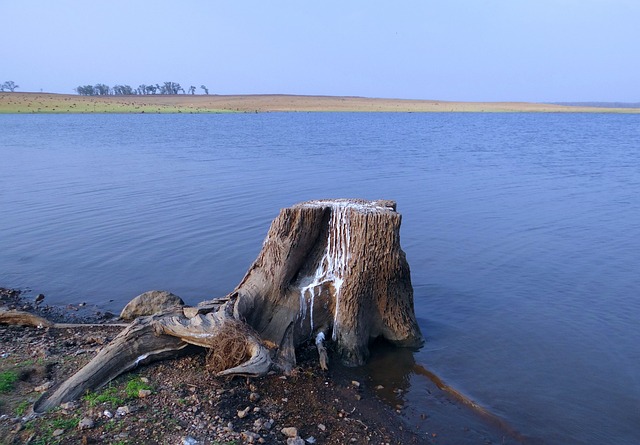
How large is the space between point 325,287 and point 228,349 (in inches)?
82.6

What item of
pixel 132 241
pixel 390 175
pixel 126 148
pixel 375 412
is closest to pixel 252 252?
pixel 132 241

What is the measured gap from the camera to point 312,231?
9.06 metres

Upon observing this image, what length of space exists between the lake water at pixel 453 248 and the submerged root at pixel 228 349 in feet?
8.08

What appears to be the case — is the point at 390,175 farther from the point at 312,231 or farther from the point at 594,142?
the point at 594,142

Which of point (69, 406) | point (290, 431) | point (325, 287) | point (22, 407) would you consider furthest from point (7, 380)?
point (325, 287)

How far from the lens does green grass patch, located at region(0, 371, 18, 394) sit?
6976mm

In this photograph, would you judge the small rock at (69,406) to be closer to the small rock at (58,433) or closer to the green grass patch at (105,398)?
the green grass patch at (105,398)

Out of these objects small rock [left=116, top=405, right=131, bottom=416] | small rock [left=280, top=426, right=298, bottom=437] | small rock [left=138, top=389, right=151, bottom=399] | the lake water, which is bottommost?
the lake water

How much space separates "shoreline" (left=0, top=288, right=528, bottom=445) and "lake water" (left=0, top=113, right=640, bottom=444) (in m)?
0.61

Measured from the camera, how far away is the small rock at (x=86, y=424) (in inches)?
241

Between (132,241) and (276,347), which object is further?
(132,241)

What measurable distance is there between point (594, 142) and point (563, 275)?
128 feet

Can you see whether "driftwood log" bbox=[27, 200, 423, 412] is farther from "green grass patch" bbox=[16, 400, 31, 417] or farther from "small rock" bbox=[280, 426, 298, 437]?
"green grass patch" bbox=[16, 400, 31, 417]

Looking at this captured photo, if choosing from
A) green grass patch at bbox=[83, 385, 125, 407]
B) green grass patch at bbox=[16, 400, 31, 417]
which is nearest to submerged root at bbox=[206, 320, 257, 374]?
green grass patch at bbox=[83, 385, 125, 407]
